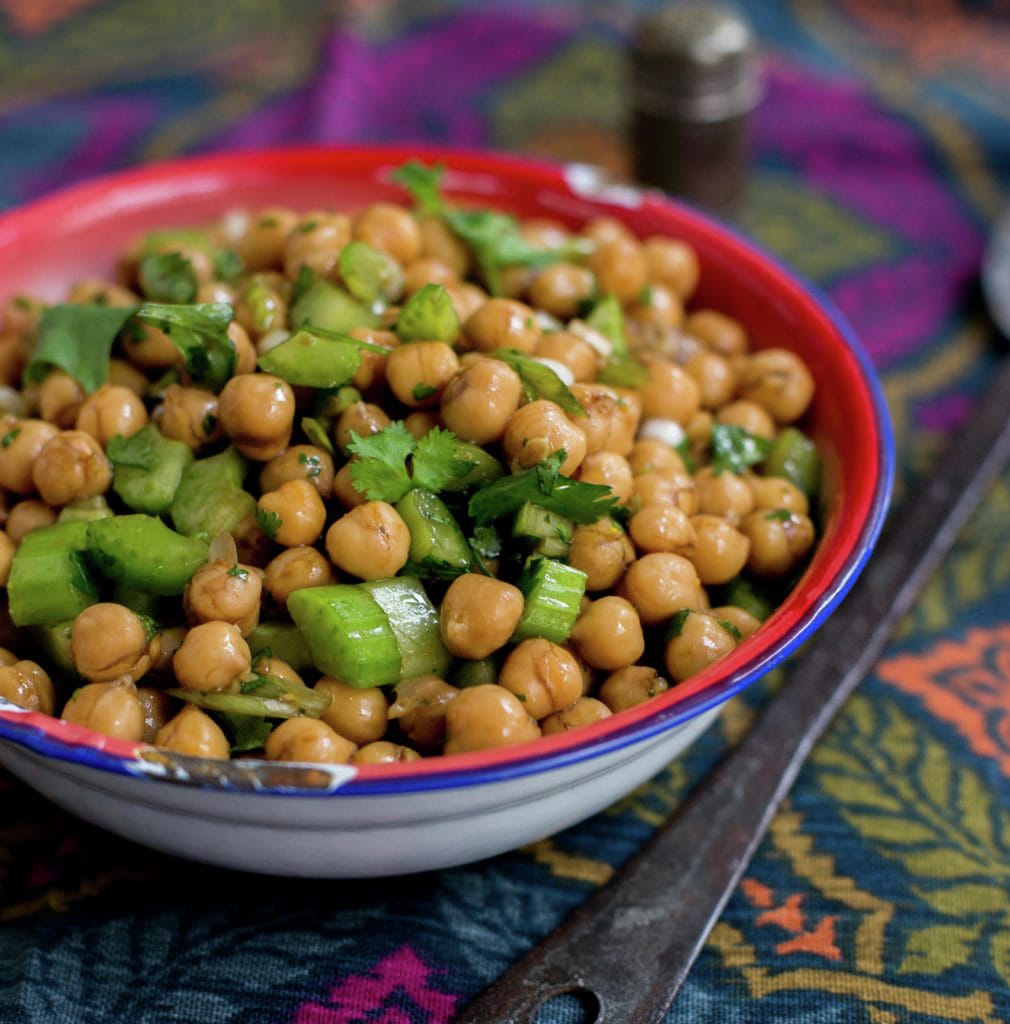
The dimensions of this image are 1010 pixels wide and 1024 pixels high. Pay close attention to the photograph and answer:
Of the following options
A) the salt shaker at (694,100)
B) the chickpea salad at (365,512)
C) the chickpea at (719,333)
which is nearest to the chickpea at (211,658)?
the chickpea salad at (365,512)

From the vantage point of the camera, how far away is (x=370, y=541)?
A: 1.58 m

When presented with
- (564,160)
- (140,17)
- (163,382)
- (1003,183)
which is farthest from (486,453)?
(140,17)

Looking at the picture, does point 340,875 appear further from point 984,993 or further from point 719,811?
point 984,993

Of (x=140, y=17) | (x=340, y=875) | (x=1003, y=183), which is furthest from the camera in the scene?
(x=140, y=17)

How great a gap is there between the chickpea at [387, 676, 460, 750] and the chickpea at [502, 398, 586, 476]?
0.34 metres

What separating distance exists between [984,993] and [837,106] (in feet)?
8.94

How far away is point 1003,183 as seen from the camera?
3.35 meters

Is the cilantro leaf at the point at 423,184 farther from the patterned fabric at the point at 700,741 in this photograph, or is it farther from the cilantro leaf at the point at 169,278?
the patterned fabric at the point at 700,741

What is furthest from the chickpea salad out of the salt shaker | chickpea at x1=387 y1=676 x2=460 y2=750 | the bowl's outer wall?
the salt shaker

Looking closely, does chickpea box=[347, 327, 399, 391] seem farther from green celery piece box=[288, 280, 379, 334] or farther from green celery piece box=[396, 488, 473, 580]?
Answer: green celery piece box=[396, 488, 473, 580]

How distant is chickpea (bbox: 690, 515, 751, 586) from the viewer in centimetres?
178

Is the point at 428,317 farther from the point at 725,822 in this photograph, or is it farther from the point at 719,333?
the point at 725,822

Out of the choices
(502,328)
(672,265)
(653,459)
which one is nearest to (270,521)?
(502,328)

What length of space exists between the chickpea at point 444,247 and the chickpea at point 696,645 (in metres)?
0.85
